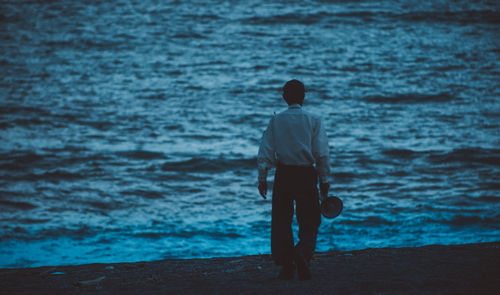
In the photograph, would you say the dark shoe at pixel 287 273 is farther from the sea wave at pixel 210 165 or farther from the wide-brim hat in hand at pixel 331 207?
the sea wave at pixel 210 165

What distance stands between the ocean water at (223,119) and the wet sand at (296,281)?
4.96ft

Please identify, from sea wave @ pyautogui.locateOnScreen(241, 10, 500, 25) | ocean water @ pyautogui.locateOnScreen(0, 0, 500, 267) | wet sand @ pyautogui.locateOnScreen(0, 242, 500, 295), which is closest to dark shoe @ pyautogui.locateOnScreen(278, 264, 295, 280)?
wet sand @ pyautogui.locateOnScreen(0, 242, 500, 295)

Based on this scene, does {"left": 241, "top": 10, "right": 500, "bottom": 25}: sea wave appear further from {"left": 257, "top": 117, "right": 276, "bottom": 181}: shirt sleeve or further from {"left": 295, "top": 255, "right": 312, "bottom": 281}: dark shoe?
{"left": 295, "top": 255, "right": 312, "bottom": 281}: dark shoe

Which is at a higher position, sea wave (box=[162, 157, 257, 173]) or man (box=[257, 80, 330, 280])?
man (box=[257, 80, 330, 280])

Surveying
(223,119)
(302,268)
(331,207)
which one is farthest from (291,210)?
(223,119)

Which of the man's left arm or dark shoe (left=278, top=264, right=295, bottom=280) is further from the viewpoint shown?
dark shoe (left=278, top=264, right=295, bottom=280)

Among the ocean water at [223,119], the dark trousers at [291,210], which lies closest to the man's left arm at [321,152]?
the dark trousers at [291,210]

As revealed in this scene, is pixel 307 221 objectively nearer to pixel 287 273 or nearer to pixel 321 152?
pixel 287 273

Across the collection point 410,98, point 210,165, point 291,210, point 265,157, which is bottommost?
point 210,165

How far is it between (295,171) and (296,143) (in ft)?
0.90

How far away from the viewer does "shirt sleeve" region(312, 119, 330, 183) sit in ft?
16.2

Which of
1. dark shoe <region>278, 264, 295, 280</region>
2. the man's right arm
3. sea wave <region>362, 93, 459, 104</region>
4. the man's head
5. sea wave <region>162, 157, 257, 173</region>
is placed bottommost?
sea wave <region>162, 157, 257, 173</region>

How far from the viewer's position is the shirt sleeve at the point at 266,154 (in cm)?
495

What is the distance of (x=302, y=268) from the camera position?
5031 mm
